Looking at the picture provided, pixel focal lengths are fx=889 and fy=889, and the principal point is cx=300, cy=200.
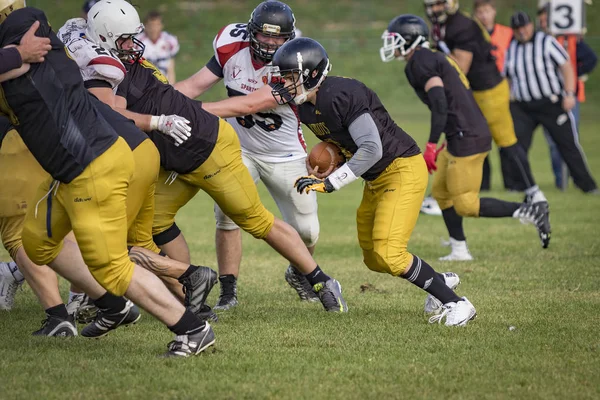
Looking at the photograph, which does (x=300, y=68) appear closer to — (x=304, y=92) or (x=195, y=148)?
(x=304, y=92)

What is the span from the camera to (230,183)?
4992 millimetres

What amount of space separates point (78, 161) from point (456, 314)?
222cm

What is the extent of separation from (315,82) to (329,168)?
0.51 meters

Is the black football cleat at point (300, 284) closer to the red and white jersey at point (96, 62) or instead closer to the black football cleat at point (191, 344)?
the black football cleat at point (191, 344)

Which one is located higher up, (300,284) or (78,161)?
(78,161)

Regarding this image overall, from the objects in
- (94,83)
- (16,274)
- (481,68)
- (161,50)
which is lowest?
(161,50)

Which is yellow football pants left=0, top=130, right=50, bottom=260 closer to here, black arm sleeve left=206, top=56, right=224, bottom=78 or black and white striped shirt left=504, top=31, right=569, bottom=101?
black arm sleeve left=206, top=56, right=224, bottom=78

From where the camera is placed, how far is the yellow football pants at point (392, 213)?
4992 mm

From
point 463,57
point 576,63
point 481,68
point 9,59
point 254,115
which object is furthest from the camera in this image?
point 576,63

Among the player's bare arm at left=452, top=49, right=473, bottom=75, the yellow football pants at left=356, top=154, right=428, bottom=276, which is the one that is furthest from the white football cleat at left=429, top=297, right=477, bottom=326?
the player's bare arm at left=452, top=49, right=473, bottom=75

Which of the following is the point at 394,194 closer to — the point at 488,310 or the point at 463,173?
the point at 488,310

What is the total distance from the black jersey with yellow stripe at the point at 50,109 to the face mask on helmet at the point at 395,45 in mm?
3284

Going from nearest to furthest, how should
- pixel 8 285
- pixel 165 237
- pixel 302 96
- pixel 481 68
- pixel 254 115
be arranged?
pixel 302 96 → pixel 165 237 → pixel 8 285 → pixel 254 115 → pixel 481 68

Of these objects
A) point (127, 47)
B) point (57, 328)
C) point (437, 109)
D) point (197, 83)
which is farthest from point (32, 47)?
point (437, 109)
